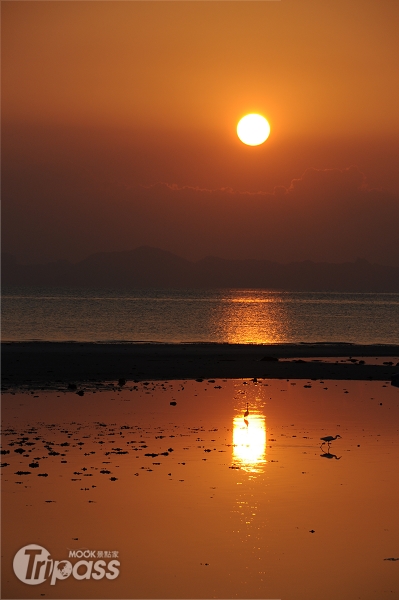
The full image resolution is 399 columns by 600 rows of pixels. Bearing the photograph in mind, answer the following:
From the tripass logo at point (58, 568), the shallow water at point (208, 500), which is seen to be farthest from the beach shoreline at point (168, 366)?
the tripass logo at point (58, 568)

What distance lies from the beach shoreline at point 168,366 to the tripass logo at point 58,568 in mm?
24112

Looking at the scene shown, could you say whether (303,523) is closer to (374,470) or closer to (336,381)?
(374,470)

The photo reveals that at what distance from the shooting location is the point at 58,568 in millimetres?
13281

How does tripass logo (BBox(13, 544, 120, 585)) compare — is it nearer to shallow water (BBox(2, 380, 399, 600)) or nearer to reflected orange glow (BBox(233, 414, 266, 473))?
shallow water (BBox(2, 380, 399, 600))

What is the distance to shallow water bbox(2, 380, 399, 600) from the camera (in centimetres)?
1280

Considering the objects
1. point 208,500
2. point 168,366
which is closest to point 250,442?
point 208,500

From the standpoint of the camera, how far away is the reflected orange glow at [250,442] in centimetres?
2088

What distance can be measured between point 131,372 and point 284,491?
30000mm

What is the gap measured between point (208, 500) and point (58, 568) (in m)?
4.46

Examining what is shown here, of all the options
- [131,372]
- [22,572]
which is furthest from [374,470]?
[131,372]

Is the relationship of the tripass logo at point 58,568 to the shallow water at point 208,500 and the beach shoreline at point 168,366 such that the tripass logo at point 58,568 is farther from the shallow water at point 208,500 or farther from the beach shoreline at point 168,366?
the beach shoreline at point 168,366

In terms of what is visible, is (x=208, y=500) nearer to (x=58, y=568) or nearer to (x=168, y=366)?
(x=58, y=568)

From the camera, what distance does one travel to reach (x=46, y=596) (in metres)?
12.4

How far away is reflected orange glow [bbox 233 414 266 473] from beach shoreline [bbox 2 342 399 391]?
13624 millimetres
